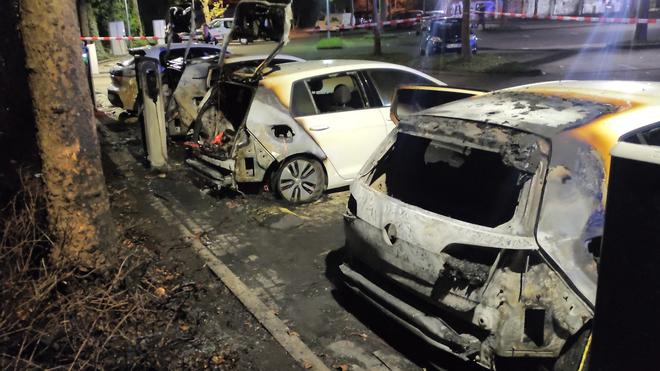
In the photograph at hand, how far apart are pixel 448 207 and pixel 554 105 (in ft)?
3.23

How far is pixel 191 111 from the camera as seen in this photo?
8391 millimetres

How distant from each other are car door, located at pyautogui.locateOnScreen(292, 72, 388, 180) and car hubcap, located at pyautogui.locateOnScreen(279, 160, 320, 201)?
0.91 ft

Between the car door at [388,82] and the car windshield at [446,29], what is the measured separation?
13403mm

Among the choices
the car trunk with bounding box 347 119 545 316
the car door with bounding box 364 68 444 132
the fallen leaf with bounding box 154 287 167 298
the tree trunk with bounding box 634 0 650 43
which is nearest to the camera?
the car trunk with bounding box 347 119 545 316

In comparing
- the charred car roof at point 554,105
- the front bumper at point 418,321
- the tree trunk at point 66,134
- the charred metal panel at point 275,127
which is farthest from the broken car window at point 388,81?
the tree trunk at point 66,134

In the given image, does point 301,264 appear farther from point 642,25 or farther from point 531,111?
point 642,25

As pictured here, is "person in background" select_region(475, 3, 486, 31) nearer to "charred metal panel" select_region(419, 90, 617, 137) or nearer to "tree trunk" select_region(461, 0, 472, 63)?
"tree trunk" select_region(461, 0, 472, 63)

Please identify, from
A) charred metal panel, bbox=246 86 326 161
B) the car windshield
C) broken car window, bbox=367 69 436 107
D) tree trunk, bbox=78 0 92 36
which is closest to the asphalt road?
charred metal panel, bbox=246 86 326 161

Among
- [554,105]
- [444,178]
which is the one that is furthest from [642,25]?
[444,178]

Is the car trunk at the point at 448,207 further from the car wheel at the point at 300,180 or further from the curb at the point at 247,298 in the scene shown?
the car wheel at the point at 300,180

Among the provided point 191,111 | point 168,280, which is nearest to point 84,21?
point 191,111

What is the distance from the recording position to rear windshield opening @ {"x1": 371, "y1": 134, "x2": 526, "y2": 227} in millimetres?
3676

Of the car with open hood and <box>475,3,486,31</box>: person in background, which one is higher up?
<box>475,3,486,31</box>: person in background

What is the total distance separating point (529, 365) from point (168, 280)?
2.88 m
